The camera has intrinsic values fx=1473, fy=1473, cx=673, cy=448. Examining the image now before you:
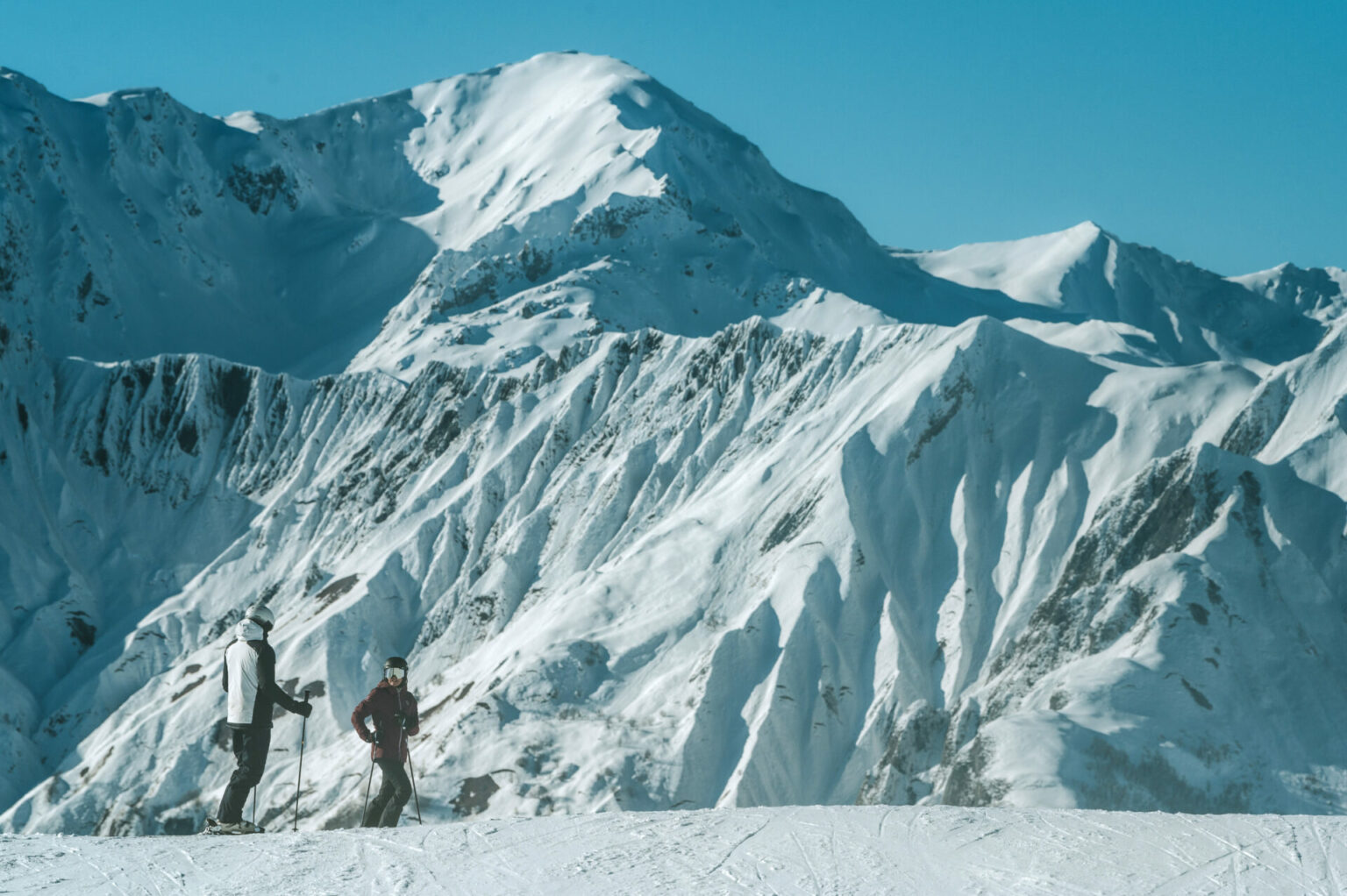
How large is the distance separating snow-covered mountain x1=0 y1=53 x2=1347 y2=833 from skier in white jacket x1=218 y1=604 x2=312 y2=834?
2985 centimetres

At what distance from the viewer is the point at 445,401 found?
95.1 meters

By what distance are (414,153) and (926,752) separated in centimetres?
12884

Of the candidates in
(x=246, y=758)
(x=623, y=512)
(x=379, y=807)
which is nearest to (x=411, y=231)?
(x=623, y=512)

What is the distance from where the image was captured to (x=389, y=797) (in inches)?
677

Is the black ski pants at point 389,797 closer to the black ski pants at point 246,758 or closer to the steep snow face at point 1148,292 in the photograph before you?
the black ski pants at point 246,758

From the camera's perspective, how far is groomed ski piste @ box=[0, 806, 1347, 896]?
44.8 ft

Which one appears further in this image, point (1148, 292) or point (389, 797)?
point (1148, 292)

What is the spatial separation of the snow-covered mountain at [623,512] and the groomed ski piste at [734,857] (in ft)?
87.9

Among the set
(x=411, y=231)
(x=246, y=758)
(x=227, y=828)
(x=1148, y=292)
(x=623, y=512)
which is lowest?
(x=227, y=828)

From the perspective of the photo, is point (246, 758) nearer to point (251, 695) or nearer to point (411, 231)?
point (251, 695)

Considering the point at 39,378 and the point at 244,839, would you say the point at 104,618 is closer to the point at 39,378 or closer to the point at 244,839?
the point at 39,378

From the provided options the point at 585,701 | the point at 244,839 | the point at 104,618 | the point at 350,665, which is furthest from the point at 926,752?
the point at 104,618

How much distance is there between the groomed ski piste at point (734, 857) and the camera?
13641 mm

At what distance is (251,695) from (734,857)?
17.5 ft
